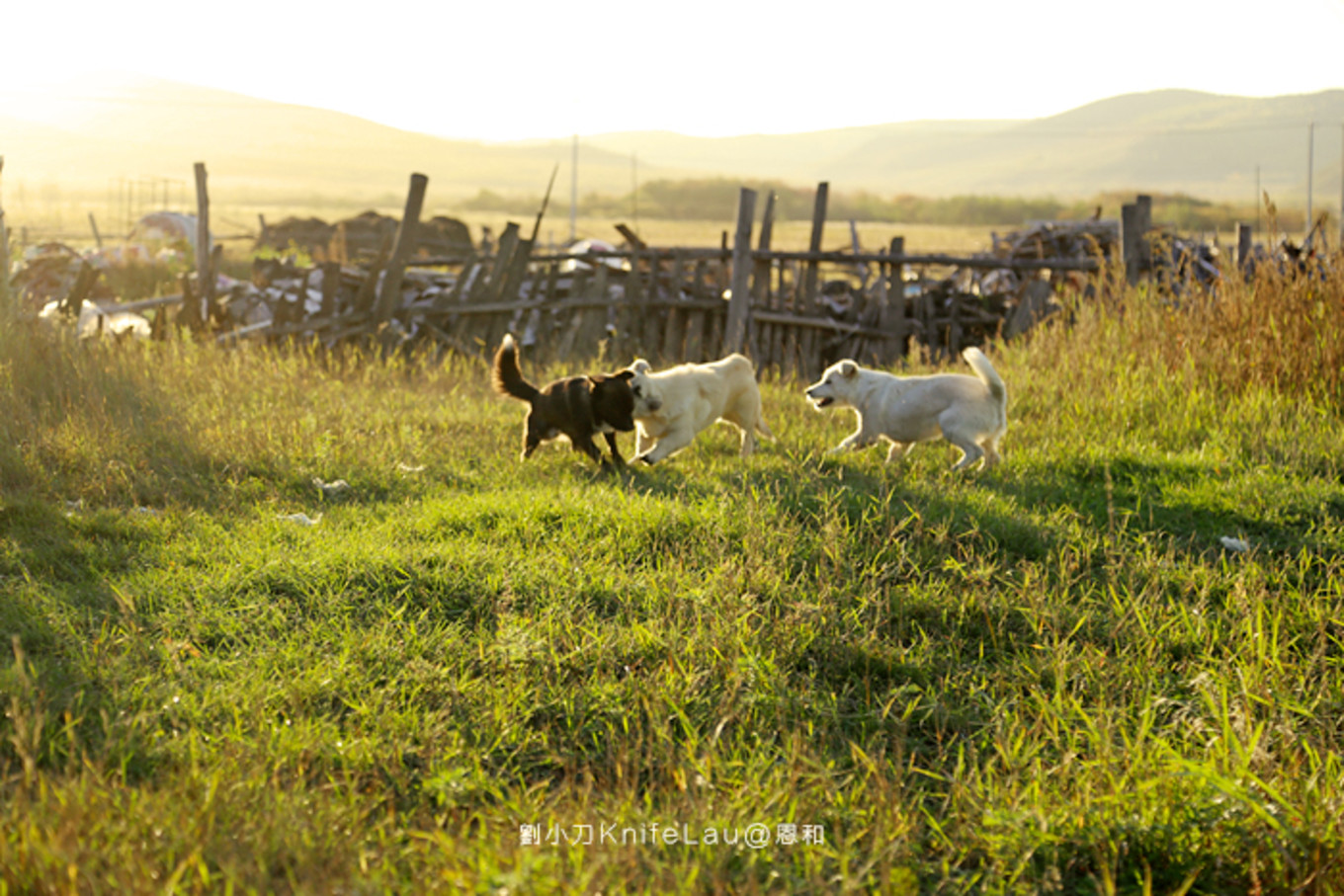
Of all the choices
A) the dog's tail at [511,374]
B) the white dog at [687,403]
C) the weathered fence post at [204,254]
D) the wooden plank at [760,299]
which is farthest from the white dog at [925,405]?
the weathered fence post at [204,254]

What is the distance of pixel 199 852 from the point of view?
2322 millimetres

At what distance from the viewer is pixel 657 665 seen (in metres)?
3.79

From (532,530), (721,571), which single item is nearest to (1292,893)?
(721,571)

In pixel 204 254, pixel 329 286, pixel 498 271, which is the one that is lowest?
pixel 329 286

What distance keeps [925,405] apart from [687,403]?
1715 millimetres

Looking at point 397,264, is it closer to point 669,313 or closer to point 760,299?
point 669,313

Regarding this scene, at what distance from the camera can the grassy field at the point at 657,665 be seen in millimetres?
2588

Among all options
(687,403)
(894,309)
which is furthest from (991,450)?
(894,309)

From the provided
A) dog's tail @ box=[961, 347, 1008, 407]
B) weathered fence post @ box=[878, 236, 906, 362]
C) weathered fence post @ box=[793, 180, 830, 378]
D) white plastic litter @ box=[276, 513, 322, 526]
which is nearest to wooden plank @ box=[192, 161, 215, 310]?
weathered fence post @ box=[793, 180, 830, 378]

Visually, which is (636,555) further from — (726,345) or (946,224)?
(946,224)

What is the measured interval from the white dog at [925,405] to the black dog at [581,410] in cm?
144

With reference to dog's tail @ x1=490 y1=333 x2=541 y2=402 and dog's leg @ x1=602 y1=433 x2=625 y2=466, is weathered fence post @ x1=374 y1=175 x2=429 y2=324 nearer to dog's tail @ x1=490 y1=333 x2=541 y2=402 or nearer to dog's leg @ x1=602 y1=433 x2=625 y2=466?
dog's tail @ x1=490 y1=333 x2=541 y2=402

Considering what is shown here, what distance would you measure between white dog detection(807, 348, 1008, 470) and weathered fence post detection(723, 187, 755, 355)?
18.5 feet

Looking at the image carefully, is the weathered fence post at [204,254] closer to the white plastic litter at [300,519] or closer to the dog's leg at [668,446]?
the white plastic litter at [300,519]
